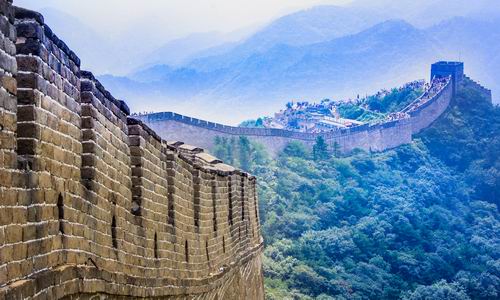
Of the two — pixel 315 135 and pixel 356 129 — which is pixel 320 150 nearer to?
pixel 315 135

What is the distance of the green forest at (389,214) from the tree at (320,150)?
0.22 ft

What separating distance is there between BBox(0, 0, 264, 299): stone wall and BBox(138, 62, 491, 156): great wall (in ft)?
129

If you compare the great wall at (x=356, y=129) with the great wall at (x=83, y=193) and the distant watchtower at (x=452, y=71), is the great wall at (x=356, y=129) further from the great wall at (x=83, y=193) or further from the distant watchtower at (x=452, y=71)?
the great wall at (x=83, y=193)

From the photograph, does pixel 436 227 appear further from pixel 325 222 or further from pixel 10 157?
pixel 10 157

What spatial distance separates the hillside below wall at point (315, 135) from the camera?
1954 inches

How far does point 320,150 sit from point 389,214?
8.48 m


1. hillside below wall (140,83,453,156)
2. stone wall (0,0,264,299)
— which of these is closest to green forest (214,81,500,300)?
hillside below wall (140,83,453,156)

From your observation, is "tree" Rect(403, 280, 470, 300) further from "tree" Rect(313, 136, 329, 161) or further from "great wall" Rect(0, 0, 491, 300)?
"great wall" Rect(0, 0, 491, 300)

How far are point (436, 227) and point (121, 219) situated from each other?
51.3m

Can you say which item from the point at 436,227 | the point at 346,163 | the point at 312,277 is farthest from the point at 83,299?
the point at 346,163

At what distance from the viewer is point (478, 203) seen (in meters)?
63.8

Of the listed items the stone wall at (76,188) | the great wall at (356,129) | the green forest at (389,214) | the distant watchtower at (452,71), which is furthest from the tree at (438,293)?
the distant watchtower at (452,71)

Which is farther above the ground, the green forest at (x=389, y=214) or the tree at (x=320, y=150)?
the tree at (x=320, y=150)

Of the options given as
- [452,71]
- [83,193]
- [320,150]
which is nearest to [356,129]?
[320,150]
